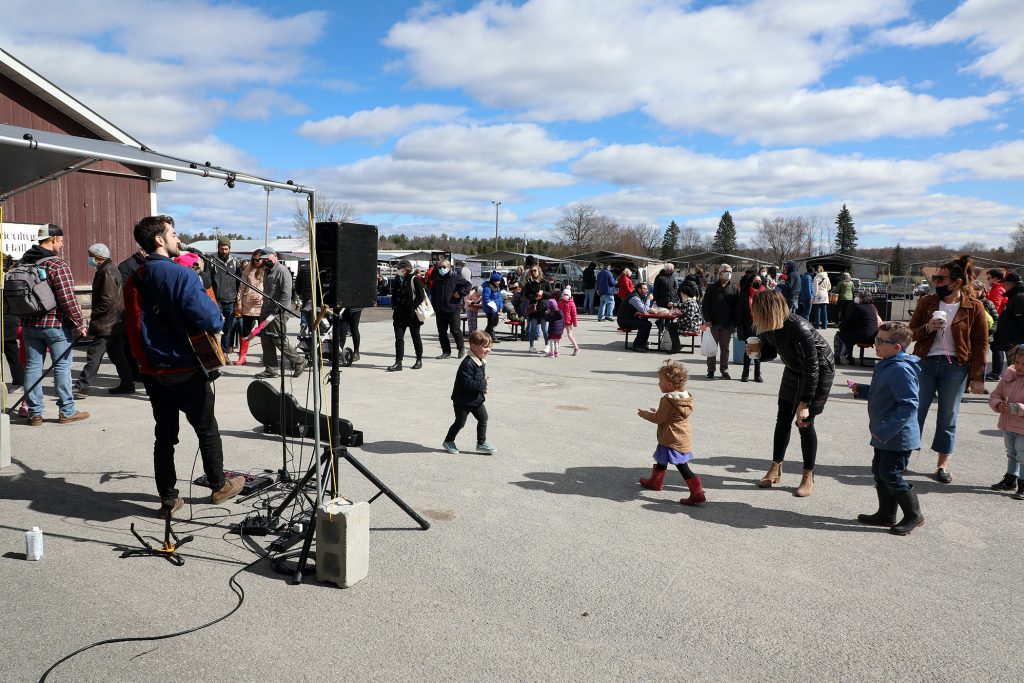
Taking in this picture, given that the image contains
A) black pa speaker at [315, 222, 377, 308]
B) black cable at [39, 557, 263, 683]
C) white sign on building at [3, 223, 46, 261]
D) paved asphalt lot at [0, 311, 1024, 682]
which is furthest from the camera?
white sign on building at [3, 223, 46, 261]

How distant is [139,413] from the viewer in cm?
810

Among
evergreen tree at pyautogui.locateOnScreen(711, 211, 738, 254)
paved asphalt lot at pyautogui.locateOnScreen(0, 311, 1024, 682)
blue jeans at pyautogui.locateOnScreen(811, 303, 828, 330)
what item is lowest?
paved asphalt lot at pyautogui.locateOnScreen(0, 311, 1024, 682)

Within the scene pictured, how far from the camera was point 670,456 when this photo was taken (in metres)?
5.47

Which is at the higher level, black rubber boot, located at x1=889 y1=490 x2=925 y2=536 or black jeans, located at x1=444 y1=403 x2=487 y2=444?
black jeans, located at x1=444 y1=403 x2=487 y2=444

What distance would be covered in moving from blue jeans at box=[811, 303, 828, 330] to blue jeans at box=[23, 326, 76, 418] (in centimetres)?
1935

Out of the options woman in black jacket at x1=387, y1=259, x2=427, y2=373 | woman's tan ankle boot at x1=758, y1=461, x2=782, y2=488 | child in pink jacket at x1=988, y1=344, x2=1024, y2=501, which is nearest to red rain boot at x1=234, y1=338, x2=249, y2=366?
woman in black jacket at x1=387, y1=259, x2=427, y2=373

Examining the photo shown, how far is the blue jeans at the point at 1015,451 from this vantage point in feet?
18.5

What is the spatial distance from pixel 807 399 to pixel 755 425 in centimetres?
288

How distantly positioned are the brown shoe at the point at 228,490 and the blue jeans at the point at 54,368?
3.21 metres

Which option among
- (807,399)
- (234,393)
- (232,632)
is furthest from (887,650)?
(234,393)

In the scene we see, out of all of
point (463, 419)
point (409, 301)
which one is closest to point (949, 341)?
point (463, 419)

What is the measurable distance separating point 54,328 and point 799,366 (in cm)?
711

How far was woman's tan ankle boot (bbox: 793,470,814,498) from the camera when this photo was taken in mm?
5637

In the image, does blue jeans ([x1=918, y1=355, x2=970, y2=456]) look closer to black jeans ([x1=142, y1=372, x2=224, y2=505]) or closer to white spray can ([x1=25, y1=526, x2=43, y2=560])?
black jeans ([x1=142, y1=372, x2=224, y2=505])
